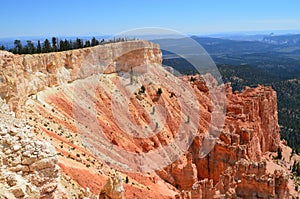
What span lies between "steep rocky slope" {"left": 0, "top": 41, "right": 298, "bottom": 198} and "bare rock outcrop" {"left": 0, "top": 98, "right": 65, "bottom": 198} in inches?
215

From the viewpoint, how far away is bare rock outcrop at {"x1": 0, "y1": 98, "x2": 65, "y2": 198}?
8820 millimetres

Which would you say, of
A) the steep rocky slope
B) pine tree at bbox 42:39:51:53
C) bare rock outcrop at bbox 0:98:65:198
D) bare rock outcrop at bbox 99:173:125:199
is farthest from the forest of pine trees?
bare rock outcrop at bbox 0:98:65:198

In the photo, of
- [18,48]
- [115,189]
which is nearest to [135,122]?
[18,48]

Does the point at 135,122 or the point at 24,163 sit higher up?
the point at 24,163

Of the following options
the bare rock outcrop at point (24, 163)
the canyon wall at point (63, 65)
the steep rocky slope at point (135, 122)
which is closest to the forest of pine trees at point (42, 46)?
the canyon wall at point (63, 65)

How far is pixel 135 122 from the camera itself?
4378cm

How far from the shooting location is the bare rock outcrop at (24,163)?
8.82 meters

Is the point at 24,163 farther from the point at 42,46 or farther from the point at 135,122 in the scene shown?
the point at 42,46

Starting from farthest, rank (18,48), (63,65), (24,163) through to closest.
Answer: (18,48) → (63,65) → (24,163)

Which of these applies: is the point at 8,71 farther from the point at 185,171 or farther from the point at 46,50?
the point at 46,50

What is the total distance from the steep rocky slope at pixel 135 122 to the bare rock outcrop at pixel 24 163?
17.9 ft

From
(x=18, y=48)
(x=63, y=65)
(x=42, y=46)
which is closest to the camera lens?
(x=63, y=65)

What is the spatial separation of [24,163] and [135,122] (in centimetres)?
3476

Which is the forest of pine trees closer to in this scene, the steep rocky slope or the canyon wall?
the canyon wall
